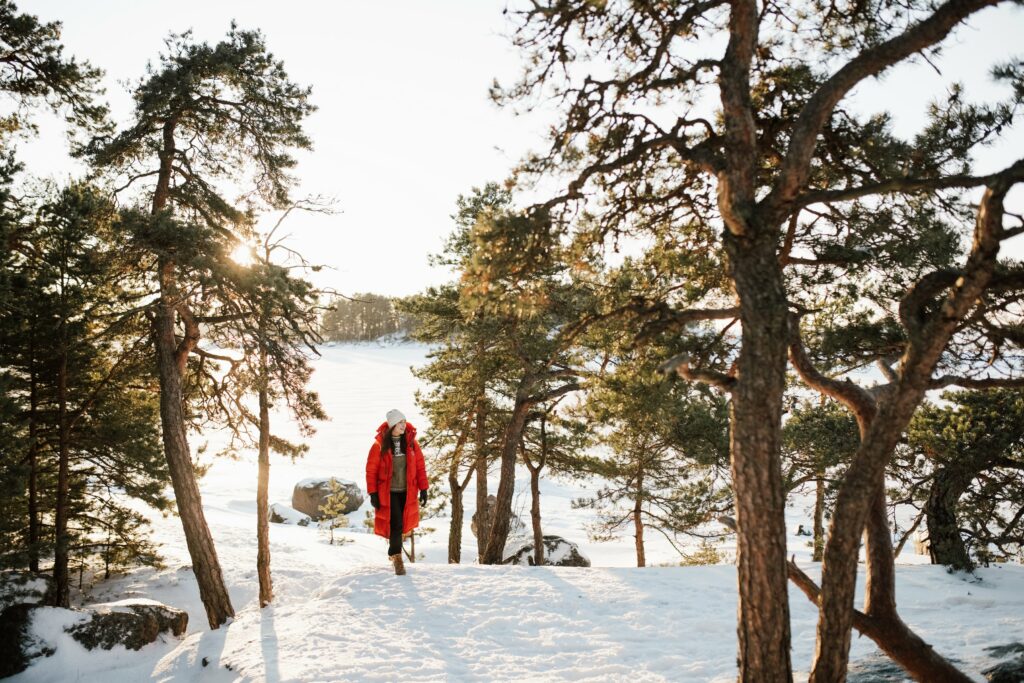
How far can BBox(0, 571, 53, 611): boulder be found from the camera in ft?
34.5

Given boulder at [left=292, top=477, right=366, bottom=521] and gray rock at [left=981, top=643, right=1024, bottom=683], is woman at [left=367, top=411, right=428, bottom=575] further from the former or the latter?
boulder at [left=292, top=477, right=366, bottom=521]

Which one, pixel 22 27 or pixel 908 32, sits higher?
pixel 22 27

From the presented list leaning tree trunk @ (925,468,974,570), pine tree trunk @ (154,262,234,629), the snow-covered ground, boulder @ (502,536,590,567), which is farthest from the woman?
boulder @ (502,536,590,567)

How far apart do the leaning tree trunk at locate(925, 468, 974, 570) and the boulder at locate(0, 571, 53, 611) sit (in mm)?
14982

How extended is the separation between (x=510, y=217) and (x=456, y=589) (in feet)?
17.9

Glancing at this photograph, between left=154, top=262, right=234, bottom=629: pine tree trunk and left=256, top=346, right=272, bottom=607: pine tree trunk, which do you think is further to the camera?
left=256, top=346, right=272, bottom=607: pine tree trunk

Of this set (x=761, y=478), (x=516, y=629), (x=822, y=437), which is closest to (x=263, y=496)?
(x=516, y=629)

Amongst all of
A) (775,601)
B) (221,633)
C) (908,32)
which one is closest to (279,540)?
(221,633)

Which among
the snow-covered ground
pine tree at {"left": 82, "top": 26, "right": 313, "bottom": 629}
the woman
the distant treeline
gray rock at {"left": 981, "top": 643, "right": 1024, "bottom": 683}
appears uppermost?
the distant treeline

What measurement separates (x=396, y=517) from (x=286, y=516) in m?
24.9

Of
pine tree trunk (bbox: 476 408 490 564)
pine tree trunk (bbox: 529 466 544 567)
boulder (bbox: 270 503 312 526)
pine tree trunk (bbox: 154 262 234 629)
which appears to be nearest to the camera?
pine tree trunk (bbox: 154 262 234 629)

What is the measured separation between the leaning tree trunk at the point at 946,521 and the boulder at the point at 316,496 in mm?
27141

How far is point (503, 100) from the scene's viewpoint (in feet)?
18.4

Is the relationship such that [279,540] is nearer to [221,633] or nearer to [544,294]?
[221,633]
